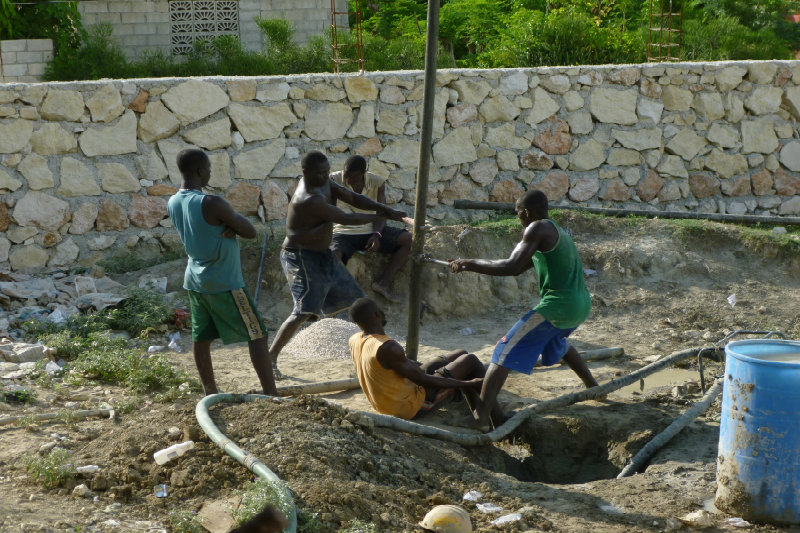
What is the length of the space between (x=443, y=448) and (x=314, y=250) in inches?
79.5

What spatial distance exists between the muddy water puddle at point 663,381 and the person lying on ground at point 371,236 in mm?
2480

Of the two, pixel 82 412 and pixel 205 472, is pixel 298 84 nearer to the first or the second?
pixel 82 412

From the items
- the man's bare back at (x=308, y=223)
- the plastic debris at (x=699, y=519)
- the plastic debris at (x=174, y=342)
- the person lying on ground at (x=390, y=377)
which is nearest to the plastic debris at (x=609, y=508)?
the plastic debris at (x=699, y=519)

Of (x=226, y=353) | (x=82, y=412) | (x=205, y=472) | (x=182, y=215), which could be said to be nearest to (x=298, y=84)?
(x=226, y=353)

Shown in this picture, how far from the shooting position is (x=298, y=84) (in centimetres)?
916

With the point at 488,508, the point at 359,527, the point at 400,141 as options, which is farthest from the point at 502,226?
the point at 359,527

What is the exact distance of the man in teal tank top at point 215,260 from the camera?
550 centimetres

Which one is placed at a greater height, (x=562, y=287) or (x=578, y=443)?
(x=562, y=287)

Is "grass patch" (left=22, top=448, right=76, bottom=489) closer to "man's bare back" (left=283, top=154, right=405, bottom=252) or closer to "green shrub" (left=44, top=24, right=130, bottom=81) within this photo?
"man's bare back" (left=283, top=154, right=405, bottom=252)

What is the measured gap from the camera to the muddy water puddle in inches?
255

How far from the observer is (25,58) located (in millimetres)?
12766

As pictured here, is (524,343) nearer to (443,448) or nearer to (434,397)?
(434,397)

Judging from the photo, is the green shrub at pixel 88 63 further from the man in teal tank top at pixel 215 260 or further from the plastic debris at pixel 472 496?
the plastic debris at pixel 472 496

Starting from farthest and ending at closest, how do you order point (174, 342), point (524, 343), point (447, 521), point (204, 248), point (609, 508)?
1. point (174, 342)
2. point (524, 343)
3. point (204, 248)
4. point (609, 508)
5. point (447, 521)
